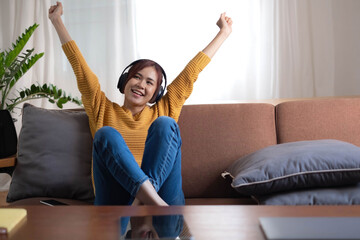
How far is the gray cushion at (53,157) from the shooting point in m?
1.96

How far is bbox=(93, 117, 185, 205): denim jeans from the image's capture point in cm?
149

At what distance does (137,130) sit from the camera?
196 centimetres

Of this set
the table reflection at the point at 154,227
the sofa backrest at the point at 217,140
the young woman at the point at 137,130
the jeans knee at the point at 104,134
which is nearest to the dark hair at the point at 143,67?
the young woman at the point at 137,130

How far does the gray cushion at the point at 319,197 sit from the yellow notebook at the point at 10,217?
0.90m

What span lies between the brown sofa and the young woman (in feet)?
0.51

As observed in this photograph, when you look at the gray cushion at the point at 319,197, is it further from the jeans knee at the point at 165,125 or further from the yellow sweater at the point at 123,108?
the yellow sweater at the point at 123,108

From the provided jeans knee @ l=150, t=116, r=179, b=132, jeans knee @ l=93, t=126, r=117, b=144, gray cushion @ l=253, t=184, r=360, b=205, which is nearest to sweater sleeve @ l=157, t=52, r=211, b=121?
jeans knee @ l=150, t=116, r=179, b=132

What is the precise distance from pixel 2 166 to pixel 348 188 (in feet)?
4.76

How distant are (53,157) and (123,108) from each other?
0.38 meters

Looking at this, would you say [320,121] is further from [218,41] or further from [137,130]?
[137,130]

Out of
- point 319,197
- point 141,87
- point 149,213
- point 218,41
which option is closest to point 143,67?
point 141,87

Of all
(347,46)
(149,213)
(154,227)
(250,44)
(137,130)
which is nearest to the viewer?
(154,227)

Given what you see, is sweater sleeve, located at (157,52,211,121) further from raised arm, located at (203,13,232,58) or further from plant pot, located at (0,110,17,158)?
plant pot, located at (0,110,17,158)

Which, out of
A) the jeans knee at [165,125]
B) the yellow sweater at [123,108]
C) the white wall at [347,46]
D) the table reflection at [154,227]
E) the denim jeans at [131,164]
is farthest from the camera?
the white wall at [347,46]
